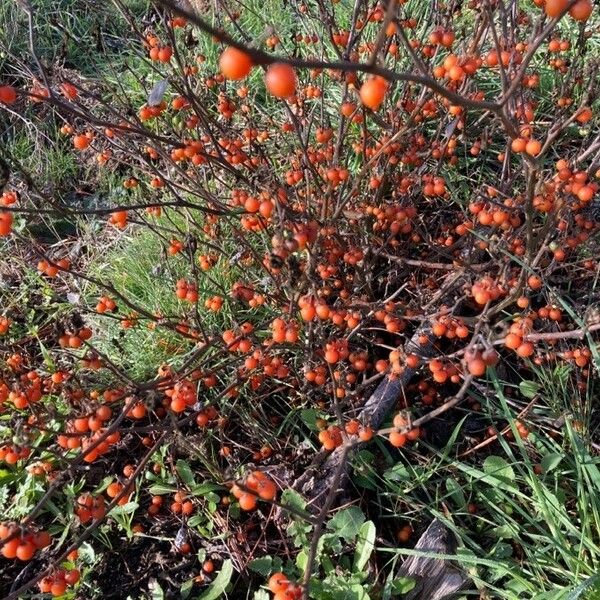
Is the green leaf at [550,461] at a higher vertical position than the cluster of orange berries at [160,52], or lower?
lower

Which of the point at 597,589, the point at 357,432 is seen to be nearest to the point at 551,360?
the point at 597,589

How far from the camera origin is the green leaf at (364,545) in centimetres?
260

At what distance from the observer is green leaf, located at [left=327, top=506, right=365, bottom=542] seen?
2.65 m

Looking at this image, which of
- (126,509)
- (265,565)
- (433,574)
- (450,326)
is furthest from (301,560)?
(450,326)

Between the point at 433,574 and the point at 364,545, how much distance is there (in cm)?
29

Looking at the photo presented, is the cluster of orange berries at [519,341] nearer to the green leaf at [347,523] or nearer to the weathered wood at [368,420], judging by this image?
the weathered wood at [368,420]

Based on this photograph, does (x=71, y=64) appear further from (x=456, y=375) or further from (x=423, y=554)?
(x=423, y=554)

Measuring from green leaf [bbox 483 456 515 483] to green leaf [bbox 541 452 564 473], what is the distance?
0.13m

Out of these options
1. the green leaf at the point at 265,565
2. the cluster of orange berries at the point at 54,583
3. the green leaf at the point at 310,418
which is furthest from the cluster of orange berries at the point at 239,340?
the cluster of orange berries at the point at 54,583

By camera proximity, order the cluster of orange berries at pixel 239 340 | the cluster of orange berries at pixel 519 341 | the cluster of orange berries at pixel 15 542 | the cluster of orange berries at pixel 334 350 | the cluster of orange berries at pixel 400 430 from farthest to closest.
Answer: the cluster of orange berries at pixel 239 340 → the cluster of orange berries at pixel 334 350 → the cluster of orange berries at pixel 519 341 → the cluster of orange berries at pixel 400 430 → the cluster of orange berries at pixel 15 542

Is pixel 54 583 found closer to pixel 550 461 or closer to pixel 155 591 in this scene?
pixel 155 591

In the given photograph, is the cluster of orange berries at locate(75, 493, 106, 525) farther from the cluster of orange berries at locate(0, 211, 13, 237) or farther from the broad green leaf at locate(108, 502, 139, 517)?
the cluster of orange berries at locate(0, 211, 13, 237)

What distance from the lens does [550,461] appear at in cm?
278

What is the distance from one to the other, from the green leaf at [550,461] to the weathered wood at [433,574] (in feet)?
1.81
